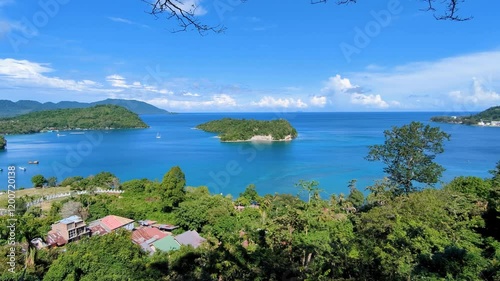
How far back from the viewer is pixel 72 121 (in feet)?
246

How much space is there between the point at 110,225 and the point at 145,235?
1800 mm

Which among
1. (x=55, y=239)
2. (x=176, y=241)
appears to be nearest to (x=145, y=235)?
(x=176, y=241)

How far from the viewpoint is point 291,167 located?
96.5 feet

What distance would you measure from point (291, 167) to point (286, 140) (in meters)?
21.0

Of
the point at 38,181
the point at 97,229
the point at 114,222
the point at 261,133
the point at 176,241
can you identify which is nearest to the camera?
the point at 176,241

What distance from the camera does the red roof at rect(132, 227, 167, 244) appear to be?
9.92m

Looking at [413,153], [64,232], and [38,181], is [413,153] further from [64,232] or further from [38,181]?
[38,181]

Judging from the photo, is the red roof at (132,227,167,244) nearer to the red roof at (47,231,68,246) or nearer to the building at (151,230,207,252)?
the building at (151,230,207,252)

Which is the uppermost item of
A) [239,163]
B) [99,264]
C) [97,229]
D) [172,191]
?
[99,264]

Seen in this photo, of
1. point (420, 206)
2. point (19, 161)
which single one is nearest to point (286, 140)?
point (19, 161)

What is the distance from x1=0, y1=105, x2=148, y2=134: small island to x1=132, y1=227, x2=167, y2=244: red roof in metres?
71.4

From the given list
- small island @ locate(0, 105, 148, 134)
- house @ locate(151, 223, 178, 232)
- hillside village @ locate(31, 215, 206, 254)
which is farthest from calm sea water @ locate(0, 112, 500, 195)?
small island @ locate(0, 105, 148, 134)

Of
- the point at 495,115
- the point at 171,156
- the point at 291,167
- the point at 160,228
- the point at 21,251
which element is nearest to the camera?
the point at 21,251

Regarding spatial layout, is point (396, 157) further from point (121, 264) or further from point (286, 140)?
point (286, 140)
